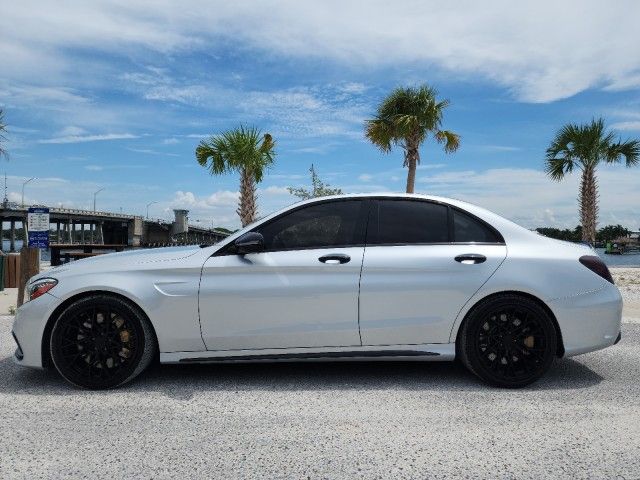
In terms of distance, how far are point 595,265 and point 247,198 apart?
60.6 ft

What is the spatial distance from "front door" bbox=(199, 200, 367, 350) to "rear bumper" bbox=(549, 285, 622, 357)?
1633 millimetres

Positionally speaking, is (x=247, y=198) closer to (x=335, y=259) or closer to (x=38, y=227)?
(x=38, y=227)

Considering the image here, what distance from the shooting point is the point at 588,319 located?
15.2ft

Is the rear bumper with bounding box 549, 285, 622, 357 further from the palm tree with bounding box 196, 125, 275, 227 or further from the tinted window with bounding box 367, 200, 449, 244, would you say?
the palm tree with bounding box 196, 125, 275, 227

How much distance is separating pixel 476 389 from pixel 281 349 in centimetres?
156

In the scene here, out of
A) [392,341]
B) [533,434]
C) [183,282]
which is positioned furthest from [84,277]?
[533,434]

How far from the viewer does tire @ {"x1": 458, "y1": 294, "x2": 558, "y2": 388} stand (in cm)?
451

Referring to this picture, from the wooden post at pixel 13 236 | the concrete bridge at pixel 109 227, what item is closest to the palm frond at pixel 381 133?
the concrete bridge at pixel 109 227

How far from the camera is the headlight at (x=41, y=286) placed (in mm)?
4582

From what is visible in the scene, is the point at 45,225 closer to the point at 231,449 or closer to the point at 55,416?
the point at 55,416

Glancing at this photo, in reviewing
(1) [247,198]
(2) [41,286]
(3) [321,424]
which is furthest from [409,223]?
(1) [247,198]

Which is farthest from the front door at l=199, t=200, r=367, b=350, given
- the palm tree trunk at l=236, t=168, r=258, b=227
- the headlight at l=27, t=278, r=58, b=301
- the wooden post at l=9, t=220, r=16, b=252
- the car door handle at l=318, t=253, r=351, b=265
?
the wooden post at l=9, t=220, r=16, b=252

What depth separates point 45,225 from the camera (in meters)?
11.0

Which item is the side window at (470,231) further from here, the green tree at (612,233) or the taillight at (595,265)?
the green tree at (612,233)
